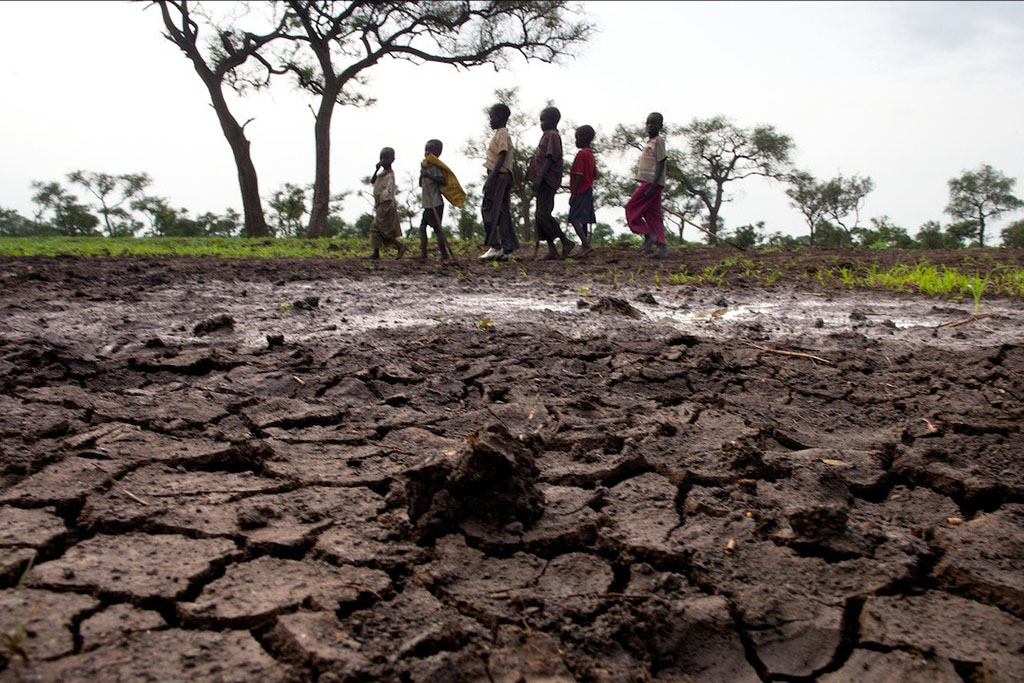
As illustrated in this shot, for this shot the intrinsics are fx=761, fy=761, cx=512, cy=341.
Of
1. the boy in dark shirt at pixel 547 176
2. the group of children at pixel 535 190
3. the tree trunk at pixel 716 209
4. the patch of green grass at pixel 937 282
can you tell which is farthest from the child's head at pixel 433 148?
the tree trunk at pixel 716 209

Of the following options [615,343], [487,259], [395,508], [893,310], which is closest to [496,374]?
[615,343]

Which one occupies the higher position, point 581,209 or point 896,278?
point 581,209

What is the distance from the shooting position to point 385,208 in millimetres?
9484

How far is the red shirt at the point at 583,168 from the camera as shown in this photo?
9.21m

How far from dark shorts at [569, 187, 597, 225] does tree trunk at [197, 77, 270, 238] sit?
928cm

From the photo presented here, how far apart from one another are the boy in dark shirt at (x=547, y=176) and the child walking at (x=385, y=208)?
1702 millimetres

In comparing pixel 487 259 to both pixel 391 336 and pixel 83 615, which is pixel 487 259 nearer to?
pixel 391 336

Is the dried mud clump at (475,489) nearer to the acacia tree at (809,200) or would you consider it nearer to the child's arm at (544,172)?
the child's arm at (544,172)

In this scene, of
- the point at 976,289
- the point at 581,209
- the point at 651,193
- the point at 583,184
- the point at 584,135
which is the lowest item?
the point at 976,289

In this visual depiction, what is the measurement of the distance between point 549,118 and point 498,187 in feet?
3.45

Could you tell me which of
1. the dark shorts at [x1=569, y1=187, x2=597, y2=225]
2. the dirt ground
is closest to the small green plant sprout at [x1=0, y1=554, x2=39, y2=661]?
the dirt ground

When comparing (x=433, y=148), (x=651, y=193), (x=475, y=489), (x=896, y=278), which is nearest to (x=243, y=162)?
(x=433, y=148)

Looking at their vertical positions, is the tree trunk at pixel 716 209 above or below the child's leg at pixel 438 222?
above

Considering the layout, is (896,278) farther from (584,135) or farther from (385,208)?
(385,208)
